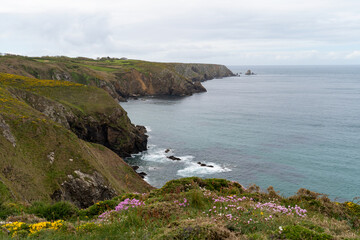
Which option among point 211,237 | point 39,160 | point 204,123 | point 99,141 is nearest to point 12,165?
point 39,160

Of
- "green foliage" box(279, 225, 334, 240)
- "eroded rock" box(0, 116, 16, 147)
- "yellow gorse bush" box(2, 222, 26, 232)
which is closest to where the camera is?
"green foliage" box(279, 225, 334, 240)

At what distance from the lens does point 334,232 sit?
35.1 feet

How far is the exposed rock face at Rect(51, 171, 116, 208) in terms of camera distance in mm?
29394

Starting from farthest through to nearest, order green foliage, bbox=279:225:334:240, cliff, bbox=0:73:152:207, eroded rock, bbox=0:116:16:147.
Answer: eroded rock, bbox=0:116:16:147
cliff, bbox=0:73:152:207
green foliage, bbox=279:225:334:240

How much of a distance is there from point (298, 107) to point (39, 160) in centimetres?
10363

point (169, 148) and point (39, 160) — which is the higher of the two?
point (39, 160)

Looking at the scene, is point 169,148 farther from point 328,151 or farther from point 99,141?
point 328,151

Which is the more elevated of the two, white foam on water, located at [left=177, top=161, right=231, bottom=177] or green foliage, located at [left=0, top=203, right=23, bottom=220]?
green foliage, located at [left=0, top=203, right=23, bottom=220]

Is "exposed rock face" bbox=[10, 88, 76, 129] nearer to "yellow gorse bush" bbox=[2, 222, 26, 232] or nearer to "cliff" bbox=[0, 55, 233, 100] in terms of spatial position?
"yellow gorse bush" bbox=[2, 222, 26, 232]

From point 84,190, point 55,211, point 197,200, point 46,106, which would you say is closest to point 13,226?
point 55,211

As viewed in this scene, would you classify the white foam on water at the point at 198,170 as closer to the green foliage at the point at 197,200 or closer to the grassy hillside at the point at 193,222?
the grassy hillside at the point at 193,222

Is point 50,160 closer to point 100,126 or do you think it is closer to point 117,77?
point 100,126

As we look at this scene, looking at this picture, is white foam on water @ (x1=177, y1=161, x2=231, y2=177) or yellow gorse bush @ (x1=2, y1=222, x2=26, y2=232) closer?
yellow gorse bush @ (x1=2, y1=222, x2=26, y2=232)

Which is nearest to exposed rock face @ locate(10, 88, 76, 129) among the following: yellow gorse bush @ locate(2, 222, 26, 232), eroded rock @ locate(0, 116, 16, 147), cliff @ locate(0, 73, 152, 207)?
cliff @ locate(0, 73, 152, 207)
